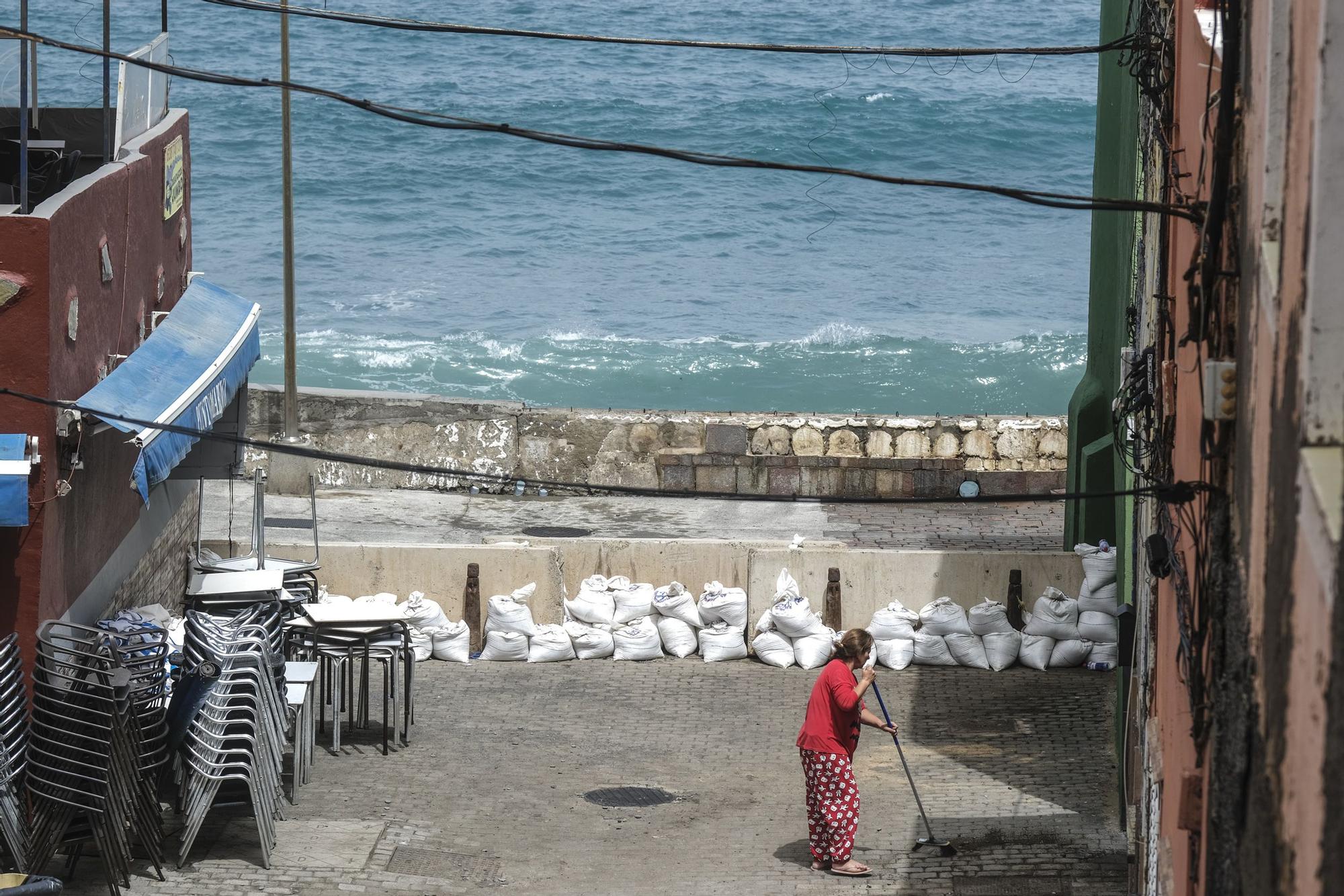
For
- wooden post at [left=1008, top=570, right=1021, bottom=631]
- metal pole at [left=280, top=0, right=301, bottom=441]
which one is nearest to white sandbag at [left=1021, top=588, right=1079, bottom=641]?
wooden post at [left=1008, top=570, right=1021, bottom=631]

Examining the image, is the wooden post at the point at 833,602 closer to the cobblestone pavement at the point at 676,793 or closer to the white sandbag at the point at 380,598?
the cobblestone pavement at the point at 676,793

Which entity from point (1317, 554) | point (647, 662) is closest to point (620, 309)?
point (647, 662)

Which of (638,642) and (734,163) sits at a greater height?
(734,163)

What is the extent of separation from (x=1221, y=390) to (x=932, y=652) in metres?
10.0

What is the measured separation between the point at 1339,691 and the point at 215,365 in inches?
416

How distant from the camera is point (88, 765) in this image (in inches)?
373

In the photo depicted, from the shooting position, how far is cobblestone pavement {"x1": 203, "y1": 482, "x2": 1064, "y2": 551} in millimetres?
18641

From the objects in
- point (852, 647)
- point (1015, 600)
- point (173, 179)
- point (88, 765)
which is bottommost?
point (1015, 600)

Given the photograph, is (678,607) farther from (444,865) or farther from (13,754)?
(13,754)

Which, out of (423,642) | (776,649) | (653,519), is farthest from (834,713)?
(653,519)

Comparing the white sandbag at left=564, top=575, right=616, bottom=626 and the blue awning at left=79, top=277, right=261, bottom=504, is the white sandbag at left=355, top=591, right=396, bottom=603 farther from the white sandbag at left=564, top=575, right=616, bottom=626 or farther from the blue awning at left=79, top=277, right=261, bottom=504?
the blue awning at left=79, top=277, right=261, bottom=504

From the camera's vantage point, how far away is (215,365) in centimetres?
1220

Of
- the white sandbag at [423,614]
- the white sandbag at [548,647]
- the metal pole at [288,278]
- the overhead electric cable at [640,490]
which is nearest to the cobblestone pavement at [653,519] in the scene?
the metal pole at [288,278]

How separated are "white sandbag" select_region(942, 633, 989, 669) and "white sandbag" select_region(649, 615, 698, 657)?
7.66 ft
